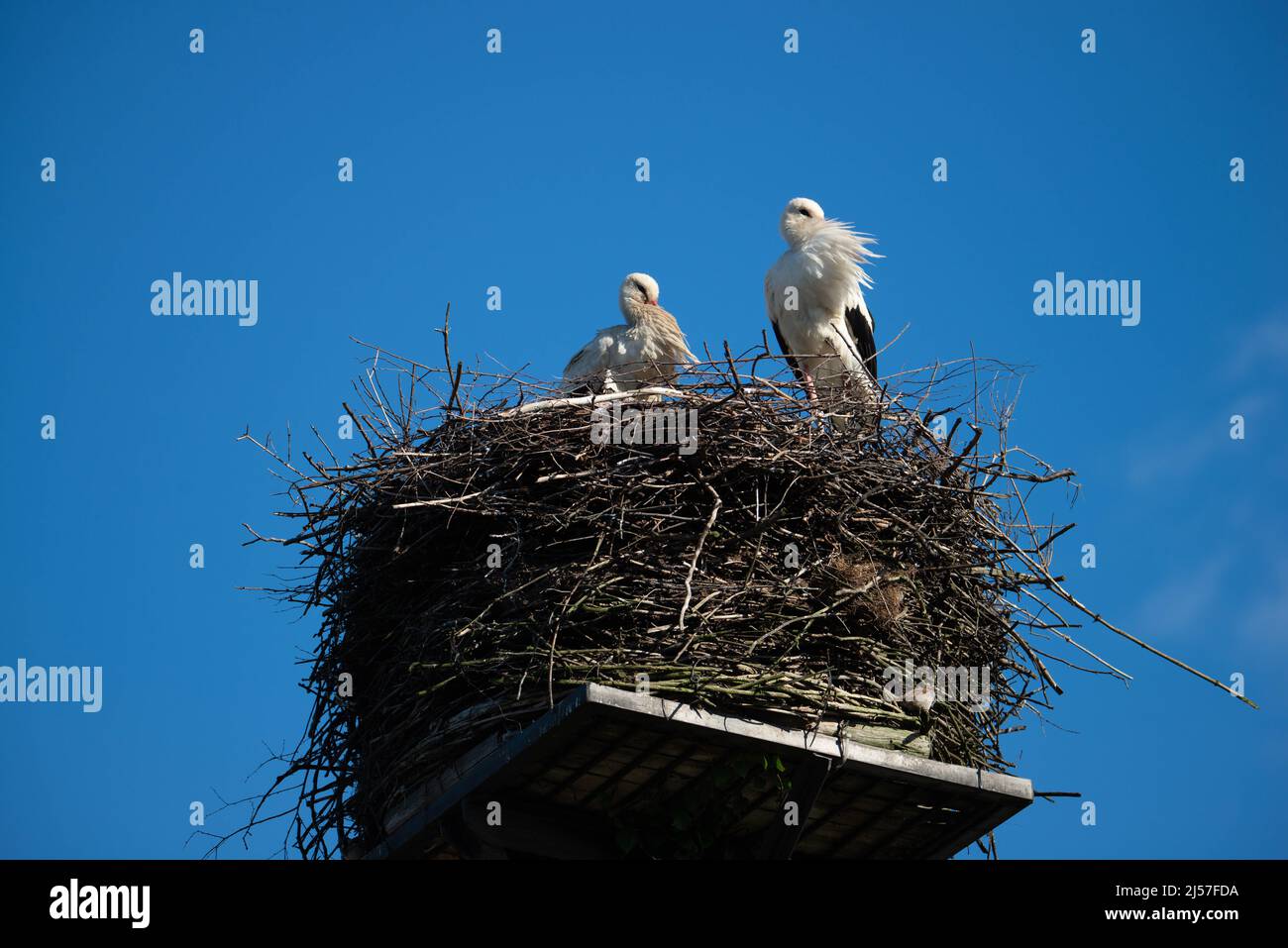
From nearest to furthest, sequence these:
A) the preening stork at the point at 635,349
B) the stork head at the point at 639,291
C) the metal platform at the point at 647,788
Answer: the metal platform at the point at 647,788 → the preening stork at the point at 635,349 → the stork head at the point at 639,291

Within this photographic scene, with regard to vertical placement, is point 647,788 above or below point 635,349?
below

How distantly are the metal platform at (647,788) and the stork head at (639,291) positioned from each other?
436 centimetres

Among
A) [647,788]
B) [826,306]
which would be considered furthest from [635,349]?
[647,788]

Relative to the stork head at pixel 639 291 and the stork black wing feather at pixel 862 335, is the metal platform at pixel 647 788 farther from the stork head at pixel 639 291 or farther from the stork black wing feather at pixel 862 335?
the stork head at pixel 639 291

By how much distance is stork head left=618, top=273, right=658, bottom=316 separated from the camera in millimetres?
10609

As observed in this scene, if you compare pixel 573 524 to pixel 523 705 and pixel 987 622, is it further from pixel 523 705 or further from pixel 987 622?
pixel 987 622

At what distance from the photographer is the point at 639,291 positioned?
1064 cm

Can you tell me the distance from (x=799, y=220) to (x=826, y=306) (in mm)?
750

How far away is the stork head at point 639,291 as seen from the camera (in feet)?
34.8

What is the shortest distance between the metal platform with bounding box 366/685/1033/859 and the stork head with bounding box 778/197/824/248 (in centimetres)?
448

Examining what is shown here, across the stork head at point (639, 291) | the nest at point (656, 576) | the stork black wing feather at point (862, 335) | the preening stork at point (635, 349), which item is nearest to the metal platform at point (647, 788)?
the nest at point (656, 576)

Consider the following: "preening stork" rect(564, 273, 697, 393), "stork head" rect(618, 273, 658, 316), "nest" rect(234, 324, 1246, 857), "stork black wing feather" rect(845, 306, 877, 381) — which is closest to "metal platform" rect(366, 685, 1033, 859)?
"nest" rect(234, 324, 1246, 857)

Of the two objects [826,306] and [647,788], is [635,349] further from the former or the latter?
[647,788]

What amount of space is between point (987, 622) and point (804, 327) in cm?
302
